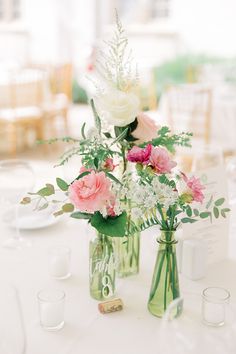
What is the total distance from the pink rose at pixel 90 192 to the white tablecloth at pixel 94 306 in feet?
0.76

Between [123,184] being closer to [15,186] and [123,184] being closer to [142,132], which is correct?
[142,132]

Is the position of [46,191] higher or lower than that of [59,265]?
higher

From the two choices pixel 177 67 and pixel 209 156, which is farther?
pixel 177 67

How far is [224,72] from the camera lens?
19.0 feet

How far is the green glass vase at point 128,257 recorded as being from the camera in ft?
4.20

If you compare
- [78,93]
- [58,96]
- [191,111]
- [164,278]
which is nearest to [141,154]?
[164,278]

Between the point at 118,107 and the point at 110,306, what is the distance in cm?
40

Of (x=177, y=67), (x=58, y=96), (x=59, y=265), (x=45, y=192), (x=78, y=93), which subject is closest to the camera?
(x=45, y=192)

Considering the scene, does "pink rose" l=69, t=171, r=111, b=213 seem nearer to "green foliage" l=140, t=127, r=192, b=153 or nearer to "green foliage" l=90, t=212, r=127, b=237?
"green foliage" l=90, t=212, r=127, b=237

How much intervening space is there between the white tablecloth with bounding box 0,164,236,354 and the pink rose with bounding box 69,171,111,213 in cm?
23

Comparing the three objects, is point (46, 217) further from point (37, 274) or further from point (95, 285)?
point (95, 285)

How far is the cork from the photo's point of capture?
1128 mm

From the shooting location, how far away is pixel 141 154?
1.07 m

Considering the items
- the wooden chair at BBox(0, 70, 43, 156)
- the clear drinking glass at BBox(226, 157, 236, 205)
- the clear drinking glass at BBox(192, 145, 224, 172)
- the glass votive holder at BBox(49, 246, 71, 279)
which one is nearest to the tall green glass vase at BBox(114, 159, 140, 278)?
the glass votive holder at BBox(49, 246, 71, 279)
